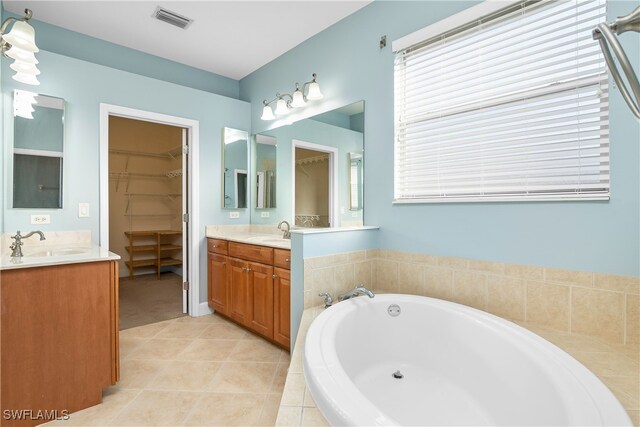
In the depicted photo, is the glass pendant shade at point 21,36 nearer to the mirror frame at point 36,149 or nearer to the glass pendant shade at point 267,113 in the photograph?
the mirror frame at point 36,149

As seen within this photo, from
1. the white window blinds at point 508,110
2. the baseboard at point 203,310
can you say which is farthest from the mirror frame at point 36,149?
the white window blinds at point 508,110

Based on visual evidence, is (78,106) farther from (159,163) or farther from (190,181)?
(159,163)

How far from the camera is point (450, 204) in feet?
6.33

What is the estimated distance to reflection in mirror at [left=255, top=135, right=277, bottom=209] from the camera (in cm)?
323

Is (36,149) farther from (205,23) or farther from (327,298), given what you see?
(327,298)

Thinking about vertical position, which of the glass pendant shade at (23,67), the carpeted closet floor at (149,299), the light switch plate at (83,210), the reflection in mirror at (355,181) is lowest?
the carpeted closet floor at (149,299)

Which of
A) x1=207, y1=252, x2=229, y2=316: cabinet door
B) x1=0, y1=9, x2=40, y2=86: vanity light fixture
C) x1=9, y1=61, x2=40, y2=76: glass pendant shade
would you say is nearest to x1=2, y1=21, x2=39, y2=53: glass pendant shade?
x1=0, y1=9, x2=40, y2=86: vanity light fixture

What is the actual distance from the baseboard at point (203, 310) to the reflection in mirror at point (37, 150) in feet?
5.16

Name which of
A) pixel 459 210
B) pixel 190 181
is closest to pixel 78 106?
pixel 190 181

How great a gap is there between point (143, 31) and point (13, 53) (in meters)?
1.29

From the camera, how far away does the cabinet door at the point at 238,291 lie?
2.72 meters

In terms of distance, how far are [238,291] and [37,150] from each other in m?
1.94

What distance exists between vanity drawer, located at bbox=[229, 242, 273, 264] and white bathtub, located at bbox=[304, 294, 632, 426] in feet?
2.89

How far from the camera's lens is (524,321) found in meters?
1.63
